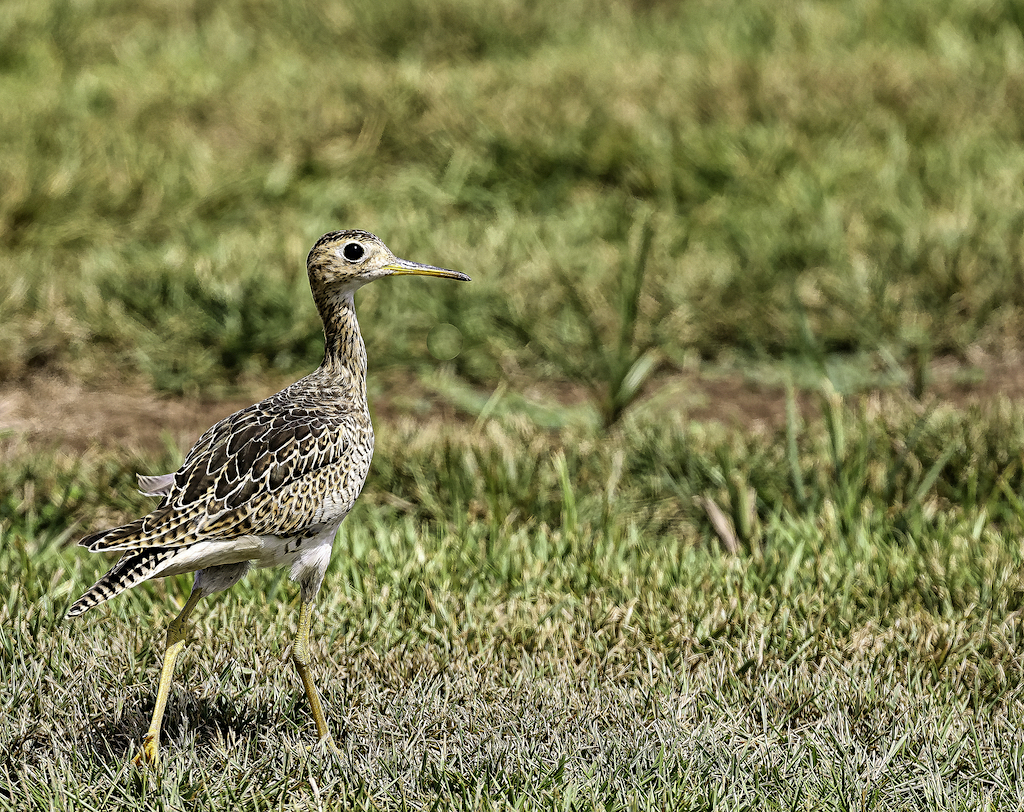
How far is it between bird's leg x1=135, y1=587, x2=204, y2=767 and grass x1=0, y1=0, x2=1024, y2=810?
0.08 m

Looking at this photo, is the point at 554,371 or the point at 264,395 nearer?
the point at 264,395

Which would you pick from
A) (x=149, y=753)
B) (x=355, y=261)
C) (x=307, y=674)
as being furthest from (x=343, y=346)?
(x=149, y=753)

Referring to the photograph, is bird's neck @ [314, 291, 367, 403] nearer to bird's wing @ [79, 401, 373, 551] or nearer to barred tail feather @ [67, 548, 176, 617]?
bird's wing @ [79, 401, 373, 551]

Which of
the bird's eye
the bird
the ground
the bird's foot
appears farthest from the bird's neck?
the ground

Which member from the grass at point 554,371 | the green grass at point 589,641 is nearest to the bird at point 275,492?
the green grass at point 589,641

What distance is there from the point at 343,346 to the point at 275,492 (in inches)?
22.4

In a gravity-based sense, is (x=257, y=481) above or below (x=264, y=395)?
above

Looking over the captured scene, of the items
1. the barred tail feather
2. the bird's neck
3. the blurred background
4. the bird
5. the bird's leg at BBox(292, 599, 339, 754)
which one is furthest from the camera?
the blurred background

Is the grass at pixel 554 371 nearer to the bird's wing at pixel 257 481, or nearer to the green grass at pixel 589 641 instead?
the green grass at pixel 589 641

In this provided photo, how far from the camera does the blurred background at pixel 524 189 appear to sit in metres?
6.12

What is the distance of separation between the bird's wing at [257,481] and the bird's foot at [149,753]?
45 centimetres

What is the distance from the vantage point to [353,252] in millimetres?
3381

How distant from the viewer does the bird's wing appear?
3014mm

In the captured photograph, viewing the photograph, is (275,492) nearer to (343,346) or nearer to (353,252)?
(343,346)
